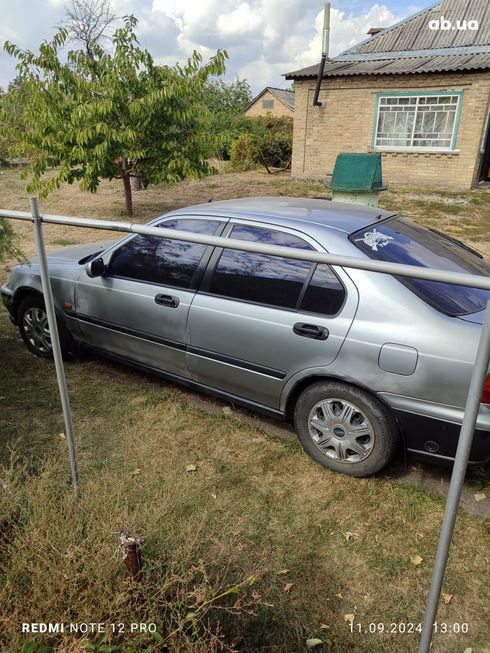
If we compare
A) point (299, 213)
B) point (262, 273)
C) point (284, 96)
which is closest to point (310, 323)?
point (262, 273)

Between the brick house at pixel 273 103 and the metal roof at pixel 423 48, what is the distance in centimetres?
2459

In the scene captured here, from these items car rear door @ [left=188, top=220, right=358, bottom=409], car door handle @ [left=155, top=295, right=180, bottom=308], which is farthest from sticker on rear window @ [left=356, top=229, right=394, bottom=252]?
car door handle @ [left=155, top=295, right=180, bottom=308]

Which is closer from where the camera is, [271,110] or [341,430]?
[341,430]

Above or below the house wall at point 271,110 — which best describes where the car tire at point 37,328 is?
below

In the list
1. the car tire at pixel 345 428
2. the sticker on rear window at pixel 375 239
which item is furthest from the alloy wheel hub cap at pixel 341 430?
A: the sticker on rear window at pixel 375 239

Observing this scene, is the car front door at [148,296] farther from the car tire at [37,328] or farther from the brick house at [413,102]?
the brick house at [413,102]

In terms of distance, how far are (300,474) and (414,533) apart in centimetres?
79

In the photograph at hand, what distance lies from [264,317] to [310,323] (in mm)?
345

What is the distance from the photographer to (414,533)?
2783mm

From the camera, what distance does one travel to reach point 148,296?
12.6 ft

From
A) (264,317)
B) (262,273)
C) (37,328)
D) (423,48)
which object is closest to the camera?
(264,317)

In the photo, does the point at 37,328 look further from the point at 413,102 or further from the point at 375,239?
the point at 413,102

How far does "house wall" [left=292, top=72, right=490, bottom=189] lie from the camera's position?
44.8ft

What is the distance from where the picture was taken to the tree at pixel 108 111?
9227mm
